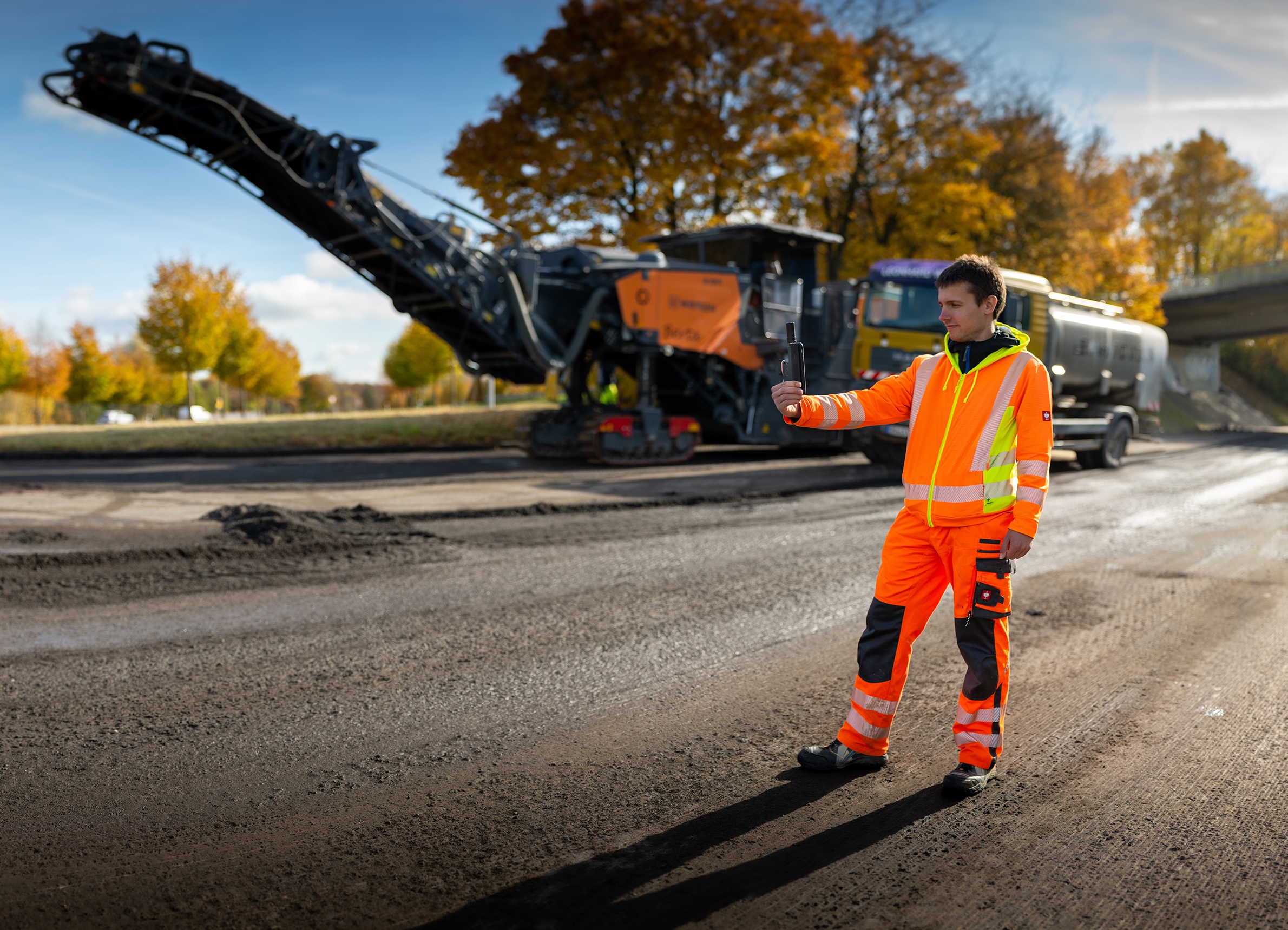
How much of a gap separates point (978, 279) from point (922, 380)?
1.44ft

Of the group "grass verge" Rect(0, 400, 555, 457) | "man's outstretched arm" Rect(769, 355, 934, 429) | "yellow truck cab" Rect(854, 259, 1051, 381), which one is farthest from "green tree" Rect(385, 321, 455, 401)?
"man's outstretched arm" Rect(769, 355, 934, 429)

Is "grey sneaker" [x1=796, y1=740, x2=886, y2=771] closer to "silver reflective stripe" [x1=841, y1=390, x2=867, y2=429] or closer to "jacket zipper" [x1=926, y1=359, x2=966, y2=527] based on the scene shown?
"jacket zipper" [x1=926, y1=359, x2=966, y2=527]

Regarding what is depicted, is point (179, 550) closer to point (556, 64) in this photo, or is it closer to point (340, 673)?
point (340, 673)

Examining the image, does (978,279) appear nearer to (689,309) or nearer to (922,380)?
A: (922,380)

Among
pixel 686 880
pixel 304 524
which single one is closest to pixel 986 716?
pixel 686 880

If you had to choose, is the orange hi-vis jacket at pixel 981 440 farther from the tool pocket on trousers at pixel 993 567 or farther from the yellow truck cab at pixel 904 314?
the yellow truck cab at pixel 904 314

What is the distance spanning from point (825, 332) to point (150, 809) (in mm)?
15074

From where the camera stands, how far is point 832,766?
339 cm

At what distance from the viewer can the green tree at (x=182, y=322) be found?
30.3 meters

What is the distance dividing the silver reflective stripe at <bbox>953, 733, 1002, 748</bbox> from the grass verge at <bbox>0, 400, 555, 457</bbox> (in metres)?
13.0

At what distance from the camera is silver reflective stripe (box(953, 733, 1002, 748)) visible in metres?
3.28

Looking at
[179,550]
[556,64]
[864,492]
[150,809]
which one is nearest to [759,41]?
[556,64]

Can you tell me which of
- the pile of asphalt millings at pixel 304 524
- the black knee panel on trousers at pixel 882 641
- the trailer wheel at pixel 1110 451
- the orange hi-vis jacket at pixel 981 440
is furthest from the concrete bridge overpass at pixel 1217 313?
the black knee panel on trousers at pixel 882 641

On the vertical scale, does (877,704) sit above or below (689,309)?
below
